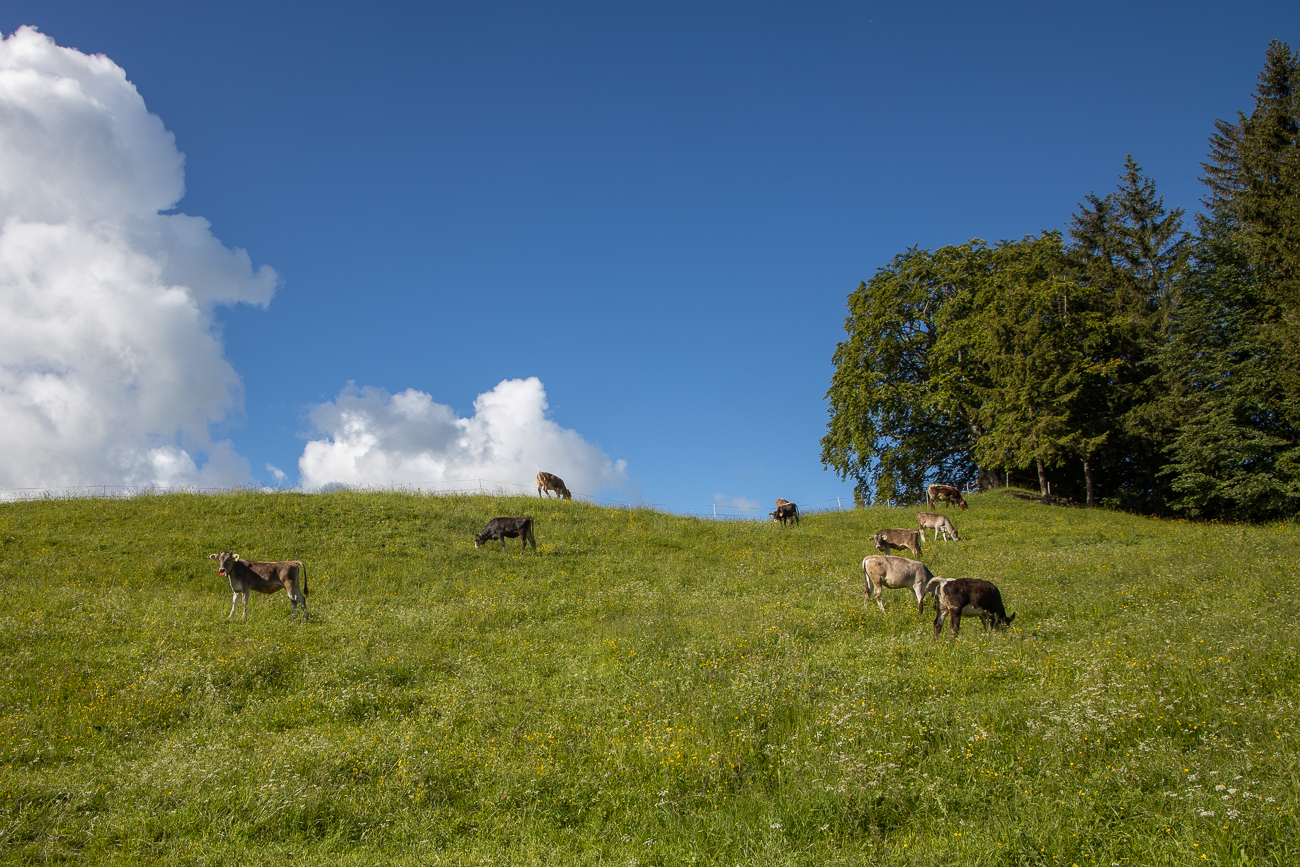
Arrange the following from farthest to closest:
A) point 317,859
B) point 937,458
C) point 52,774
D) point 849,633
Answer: point 937,458 < point 849,633 < point 52,774 < point 317,859

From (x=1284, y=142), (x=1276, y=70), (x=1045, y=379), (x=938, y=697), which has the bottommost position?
(x=938, y=697)

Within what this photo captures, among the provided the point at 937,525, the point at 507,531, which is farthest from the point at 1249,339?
the point at 507,531

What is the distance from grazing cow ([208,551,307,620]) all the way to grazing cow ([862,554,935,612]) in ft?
47.5

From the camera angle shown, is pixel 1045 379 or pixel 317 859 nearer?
pixel 317 859

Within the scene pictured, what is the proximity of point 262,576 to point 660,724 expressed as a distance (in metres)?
13.9

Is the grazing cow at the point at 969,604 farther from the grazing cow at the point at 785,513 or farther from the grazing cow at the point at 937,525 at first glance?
the grazing cow at the point at 785,513

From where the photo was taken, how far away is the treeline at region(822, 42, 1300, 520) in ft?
111

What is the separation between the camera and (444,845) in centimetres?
705

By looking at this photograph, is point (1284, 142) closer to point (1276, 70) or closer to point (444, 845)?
point (1276, 70)

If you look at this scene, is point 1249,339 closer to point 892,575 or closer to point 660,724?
point 892,575

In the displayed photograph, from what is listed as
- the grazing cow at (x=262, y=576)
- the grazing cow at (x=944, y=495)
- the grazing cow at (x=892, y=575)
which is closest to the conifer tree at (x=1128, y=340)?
the grazing cow at (x=944, y=495)

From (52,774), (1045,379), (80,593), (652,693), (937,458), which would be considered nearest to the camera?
(52,774)

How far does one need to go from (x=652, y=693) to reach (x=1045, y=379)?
36.7 m

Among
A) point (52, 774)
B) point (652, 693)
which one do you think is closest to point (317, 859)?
point (52, 774)
